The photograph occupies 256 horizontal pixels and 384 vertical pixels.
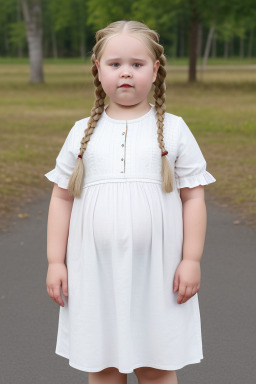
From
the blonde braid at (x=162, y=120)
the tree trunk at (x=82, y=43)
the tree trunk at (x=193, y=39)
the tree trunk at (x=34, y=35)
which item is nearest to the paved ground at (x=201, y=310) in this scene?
the blonde braid at (x=162, y=120)

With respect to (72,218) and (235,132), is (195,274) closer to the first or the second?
(72,218)

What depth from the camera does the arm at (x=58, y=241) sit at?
2.80 metres

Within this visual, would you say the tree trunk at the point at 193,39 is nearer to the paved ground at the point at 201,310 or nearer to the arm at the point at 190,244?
the paved ground at the point at 201,310

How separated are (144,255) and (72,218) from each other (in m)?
0.32

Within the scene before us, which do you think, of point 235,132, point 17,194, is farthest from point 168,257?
point 235,132

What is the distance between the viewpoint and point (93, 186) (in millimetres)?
2734

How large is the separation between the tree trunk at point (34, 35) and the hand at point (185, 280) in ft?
110

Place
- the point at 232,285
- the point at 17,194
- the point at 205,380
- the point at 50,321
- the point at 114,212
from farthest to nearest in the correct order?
the point at 17,194 → the point at 232,285 → the point at 50,321 → the point at 205,380 → the point at 114,212

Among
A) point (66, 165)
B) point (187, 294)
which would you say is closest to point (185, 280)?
point (187, 294)

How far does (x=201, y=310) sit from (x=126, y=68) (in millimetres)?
2389

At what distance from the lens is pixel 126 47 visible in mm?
2658

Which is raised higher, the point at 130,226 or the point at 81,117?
the point at 130,226

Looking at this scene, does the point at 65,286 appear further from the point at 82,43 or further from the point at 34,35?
the point at 82,43

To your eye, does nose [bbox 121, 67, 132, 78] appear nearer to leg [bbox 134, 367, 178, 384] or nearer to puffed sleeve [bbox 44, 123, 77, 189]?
puffed sleeve [bbox 44, 123, 77, 189]
